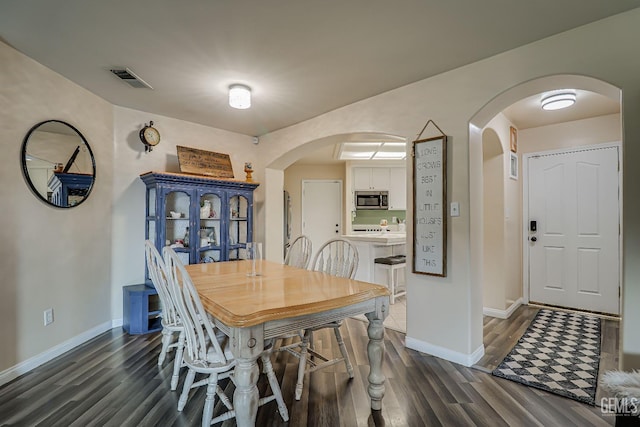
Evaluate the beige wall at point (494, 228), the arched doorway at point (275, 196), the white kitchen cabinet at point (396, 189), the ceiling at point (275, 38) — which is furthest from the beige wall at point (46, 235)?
the white kitchen cabinet at point (396, 189)

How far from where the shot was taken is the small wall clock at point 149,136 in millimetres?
3469

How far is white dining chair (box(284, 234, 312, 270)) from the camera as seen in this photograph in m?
2.84

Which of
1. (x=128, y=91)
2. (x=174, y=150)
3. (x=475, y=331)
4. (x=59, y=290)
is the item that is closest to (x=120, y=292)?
(x=59, y=290)

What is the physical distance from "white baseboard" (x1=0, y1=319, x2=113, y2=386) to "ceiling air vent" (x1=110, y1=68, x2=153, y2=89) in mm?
2384

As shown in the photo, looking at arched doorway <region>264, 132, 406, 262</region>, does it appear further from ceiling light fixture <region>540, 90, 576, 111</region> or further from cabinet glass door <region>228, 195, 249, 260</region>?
ceiling light fixture <region>540, 90, 576, 111</region>

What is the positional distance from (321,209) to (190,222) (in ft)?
11.5

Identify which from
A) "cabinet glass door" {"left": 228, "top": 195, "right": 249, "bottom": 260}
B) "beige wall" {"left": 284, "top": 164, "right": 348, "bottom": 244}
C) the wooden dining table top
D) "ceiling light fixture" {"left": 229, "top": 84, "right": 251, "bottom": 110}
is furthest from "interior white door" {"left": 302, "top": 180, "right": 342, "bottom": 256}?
the wooden dining table top

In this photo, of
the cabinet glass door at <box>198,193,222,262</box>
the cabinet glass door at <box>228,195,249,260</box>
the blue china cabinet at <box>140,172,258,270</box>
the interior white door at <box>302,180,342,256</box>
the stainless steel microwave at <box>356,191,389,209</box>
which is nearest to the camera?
the blue china cabinet at <box>140,172,258,270</box>

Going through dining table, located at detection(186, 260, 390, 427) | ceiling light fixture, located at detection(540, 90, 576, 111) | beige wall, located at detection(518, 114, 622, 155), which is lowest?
dining table, located at detection(186, 260, 390, 427)

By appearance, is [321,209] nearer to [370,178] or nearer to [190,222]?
[370,178]

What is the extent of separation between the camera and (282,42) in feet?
7.00

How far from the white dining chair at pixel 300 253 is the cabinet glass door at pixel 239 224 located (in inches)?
49.5

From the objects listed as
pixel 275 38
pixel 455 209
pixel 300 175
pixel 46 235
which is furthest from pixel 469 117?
pixel 300 175

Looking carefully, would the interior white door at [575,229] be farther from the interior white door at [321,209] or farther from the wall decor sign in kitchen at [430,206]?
the interior white door at [321,209]
